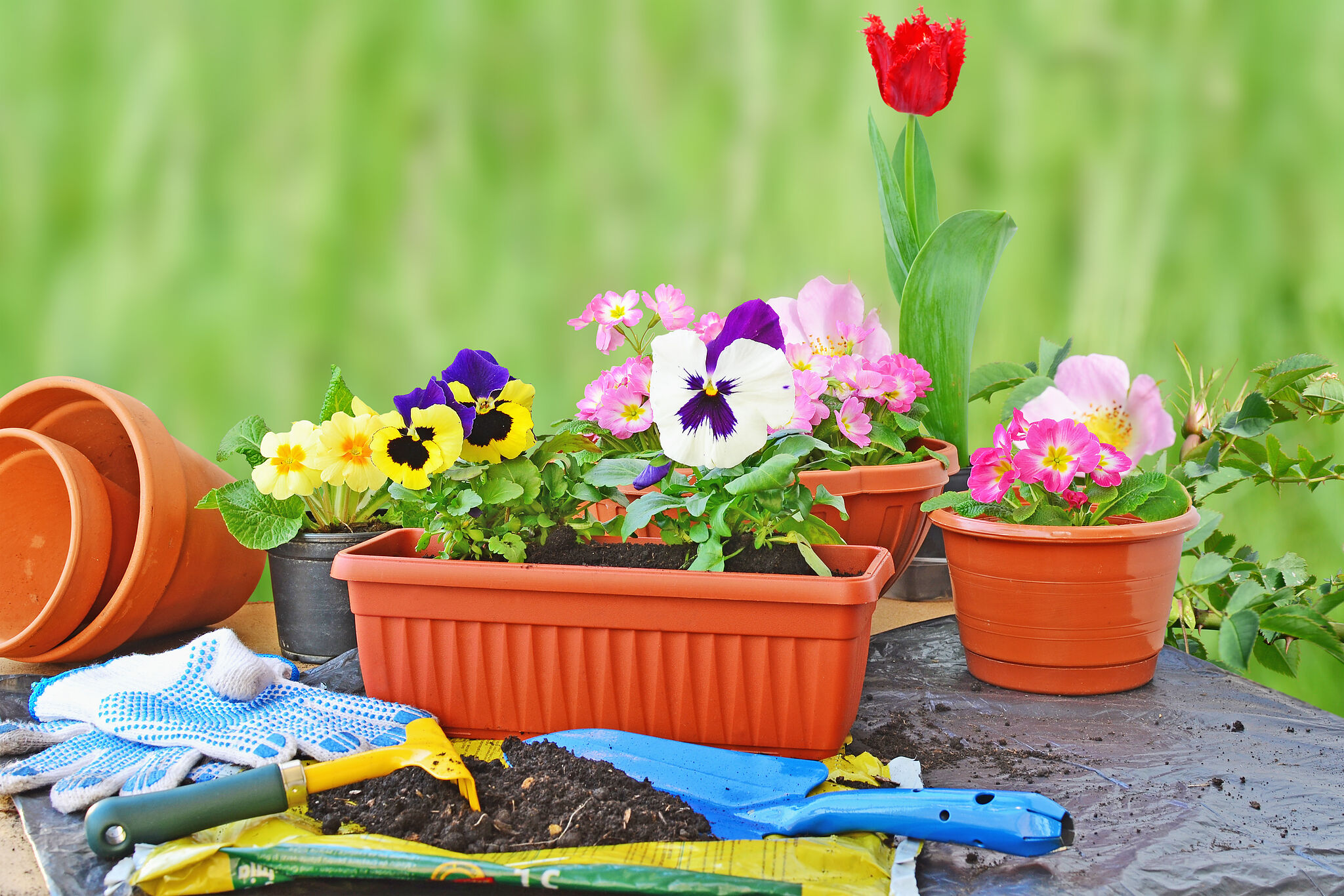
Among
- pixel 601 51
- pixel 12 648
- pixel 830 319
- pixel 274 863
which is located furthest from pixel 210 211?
pixel 274 863

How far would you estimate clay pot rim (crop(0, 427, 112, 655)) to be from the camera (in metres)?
0.94

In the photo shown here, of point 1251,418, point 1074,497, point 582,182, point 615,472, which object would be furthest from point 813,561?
point 582,182

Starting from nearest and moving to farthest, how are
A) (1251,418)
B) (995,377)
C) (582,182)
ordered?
(1251,418) → (995,377) → (582,182)

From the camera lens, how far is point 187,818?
56 cm

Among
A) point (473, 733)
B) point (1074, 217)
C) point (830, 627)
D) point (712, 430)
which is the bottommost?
point (473, 733)

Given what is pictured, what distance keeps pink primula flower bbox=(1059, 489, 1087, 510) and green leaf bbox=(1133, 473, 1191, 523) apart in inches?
2.7

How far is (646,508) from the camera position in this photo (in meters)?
0.77

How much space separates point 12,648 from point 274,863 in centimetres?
59

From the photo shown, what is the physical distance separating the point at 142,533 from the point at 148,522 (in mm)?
12

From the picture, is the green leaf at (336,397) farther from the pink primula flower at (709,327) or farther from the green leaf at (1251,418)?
the green leaf at (1251,418)

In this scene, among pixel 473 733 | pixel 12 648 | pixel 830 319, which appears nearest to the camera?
pixel 473 733

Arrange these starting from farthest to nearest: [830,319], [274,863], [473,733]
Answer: [830,319] < [473,733] < [274,863]

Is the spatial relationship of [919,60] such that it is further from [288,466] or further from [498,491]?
[288,466]

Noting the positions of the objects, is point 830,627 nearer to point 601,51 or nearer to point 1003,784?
point 1003,784
